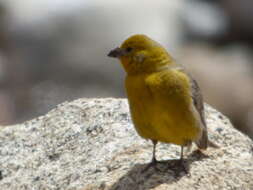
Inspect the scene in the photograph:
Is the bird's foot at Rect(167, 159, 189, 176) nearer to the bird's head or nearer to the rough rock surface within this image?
the rough rock surface

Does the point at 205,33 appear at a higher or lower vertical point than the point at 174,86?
lower

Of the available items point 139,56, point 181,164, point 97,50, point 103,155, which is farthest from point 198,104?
point 97,50

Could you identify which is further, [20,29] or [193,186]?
[20,29]

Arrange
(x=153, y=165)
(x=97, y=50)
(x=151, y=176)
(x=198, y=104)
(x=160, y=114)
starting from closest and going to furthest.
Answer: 1. (x=160, y=114)
2. (x=151, y=176)
3. (x=153, y=165)
4. (x=198, y=104)
5. (x=97, y=50)

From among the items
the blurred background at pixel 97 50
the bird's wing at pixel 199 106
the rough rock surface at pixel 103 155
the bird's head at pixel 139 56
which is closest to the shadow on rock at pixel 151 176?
the rough rock surface at pixel 103 155

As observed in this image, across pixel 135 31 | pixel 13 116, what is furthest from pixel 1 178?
pixel 135 31

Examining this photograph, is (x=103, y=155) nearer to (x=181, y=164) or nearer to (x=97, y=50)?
(x=181, y=164)

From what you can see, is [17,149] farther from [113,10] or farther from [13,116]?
[113,10]
